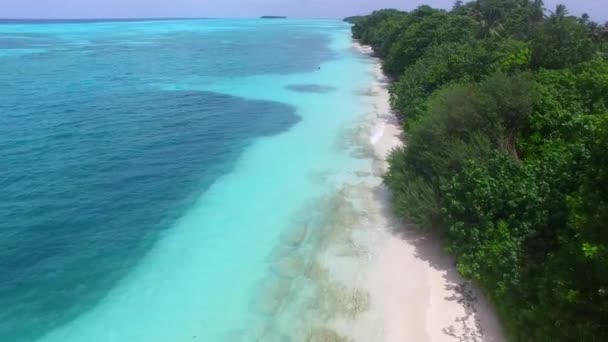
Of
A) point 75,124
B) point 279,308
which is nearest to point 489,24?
point 75,124

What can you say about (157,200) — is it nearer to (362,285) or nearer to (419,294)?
(362,285)

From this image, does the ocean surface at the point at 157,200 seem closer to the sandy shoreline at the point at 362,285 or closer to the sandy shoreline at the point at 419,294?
the sandy shoreline at the point at 362,285

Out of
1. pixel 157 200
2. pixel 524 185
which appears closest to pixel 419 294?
pixel 524 185

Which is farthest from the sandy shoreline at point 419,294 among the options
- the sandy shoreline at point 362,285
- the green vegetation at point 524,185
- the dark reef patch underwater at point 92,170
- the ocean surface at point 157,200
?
the dark reef patch underwater at point 92,170

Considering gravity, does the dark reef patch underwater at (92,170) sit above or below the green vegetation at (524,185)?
below

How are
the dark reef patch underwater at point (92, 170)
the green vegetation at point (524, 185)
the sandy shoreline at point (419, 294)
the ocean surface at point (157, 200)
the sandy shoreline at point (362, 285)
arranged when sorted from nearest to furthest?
the green vegetation at point (524, 185)
the sandy shoreline at point (419, 294)
the sandy shoreline at point (362, 285)
the ocean surface at point (157, 200)
the dark reef patch underwater at point (92, 170)

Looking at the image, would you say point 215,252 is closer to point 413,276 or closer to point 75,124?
point 413,276
